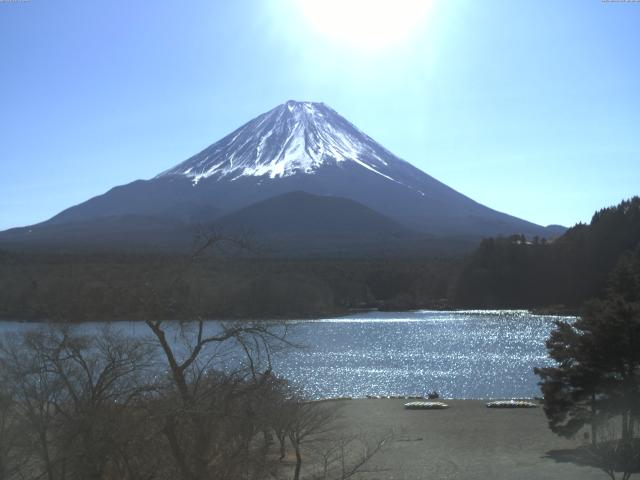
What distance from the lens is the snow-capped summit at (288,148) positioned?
5000 inches

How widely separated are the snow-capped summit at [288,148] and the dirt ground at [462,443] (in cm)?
10419

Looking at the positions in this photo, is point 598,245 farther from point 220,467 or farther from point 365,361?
point 220,467

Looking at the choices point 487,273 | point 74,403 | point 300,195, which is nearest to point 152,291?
point 74,403

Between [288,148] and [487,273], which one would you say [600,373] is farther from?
[288,148]

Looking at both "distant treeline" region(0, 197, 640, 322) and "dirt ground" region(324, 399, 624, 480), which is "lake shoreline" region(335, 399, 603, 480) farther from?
"distant treeline" region(0, 197, 640, 322)

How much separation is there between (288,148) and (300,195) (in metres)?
23.8

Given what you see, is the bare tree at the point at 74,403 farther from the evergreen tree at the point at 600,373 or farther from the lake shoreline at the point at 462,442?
the evergreen tree at the point at 600,373

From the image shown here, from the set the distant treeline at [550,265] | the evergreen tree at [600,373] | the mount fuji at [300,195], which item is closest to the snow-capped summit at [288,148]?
the mount fuji at [300,195]

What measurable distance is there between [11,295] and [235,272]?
12.2 m

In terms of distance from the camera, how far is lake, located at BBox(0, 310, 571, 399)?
87.1ft

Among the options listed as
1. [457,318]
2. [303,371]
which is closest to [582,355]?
[303,371]

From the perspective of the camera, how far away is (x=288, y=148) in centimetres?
12900

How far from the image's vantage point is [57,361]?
21.6ft

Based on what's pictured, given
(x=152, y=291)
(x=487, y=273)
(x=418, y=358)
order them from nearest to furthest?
1. (x=152, y=291)
2. (x=418, y=358)
3. (x=487, y=273)
